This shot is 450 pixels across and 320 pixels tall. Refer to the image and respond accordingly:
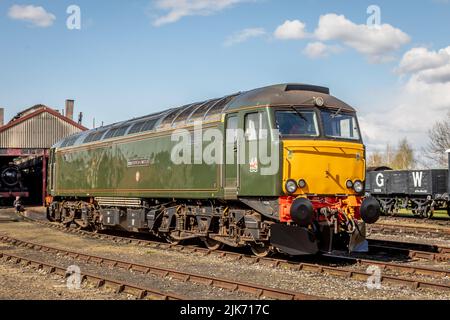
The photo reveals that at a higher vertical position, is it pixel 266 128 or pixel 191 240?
pixel 266 128

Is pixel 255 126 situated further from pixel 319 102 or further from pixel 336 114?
pixel 336 114

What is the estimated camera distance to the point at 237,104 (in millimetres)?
13016

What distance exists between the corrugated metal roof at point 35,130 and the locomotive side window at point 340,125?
31742 millimetres

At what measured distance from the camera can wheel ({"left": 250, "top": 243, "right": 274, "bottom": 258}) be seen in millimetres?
12953

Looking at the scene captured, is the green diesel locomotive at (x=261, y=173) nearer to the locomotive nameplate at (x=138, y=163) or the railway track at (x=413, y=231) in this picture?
the locomotive nameplate at (x=138, y=163)

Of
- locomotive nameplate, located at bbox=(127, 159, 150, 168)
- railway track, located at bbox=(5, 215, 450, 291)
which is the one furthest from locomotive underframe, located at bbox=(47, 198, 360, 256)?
locomotive nameplate, located at bbox=(127, 159, 150, 168)

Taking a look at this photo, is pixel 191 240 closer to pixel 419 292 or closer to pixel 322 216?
pixel 322 216

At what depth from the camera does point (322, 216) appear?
39.2 ft

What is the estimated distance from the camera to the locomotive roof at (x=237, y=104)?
489 inches

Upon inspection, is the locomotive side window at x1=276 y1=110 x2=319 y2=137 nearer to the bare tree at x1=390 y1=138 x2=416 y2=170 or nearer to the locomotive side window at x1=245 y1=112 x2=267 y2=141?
the locomotive side window at x1=245 y1=112 x2=267 y2=141

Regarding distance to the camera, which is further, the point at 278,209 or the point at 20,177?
the point at 20,177
